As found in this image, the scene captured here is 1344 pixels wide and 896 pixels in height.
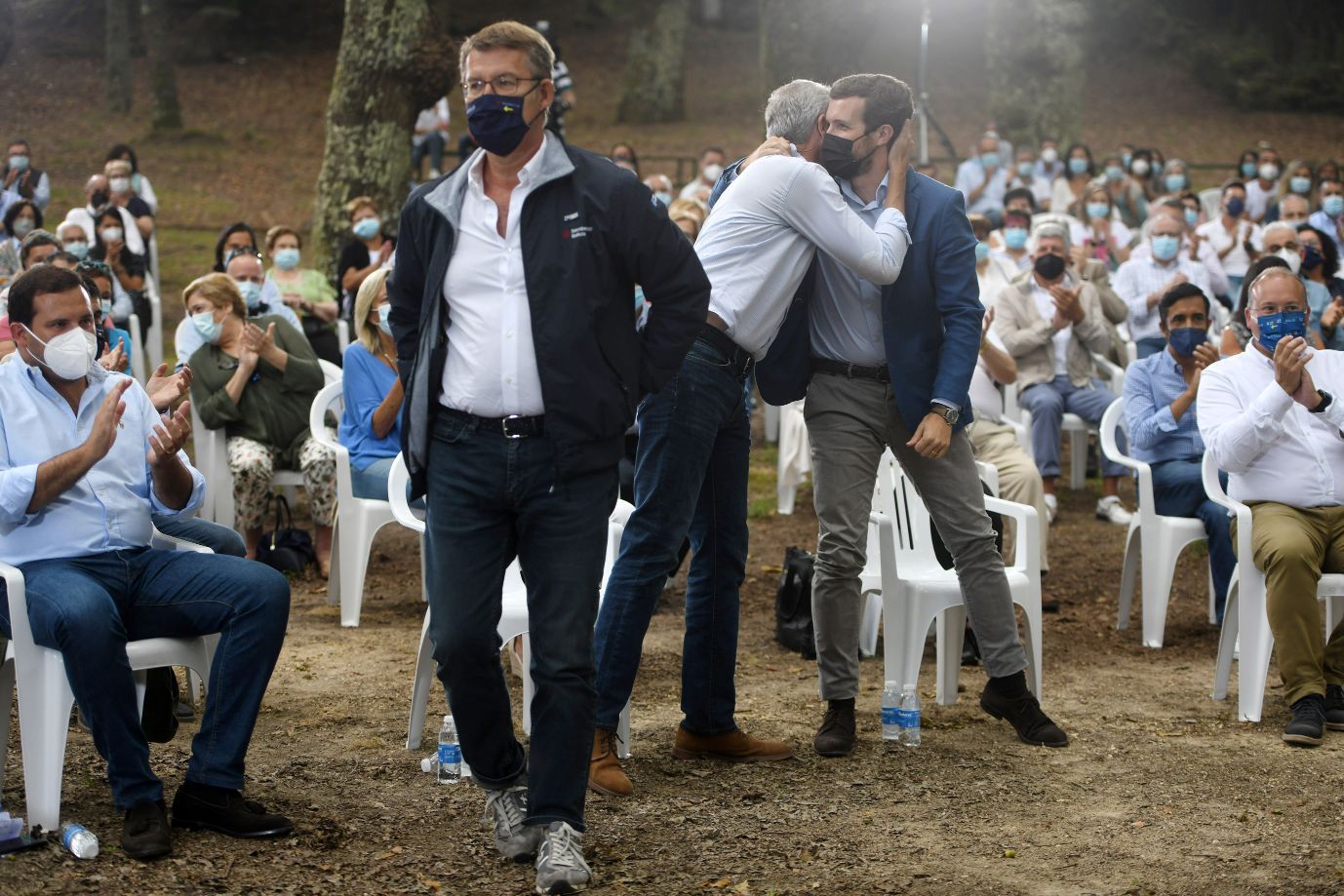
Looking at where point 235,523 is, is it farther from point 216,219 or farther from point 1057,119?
point 1057,119

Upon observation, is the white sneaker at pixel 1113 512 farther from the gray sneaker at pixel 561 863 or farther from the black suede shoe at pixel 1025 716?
the gray sneaker at pixel 561 863

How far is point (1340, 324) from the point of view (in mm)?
9242

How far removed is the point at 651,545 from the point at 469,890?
3.45 ft

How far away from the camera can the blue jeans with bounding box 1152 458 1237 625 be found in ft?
22.1

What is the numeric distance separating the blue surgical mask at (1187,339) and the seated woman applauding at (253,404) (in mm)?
3825

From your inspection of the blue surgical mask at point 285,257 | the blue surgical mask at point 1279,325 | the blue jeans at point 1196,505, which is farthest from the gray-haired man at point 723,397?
the blue surgical mask at point 285,257

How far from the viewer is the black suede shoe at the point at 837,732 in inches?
196

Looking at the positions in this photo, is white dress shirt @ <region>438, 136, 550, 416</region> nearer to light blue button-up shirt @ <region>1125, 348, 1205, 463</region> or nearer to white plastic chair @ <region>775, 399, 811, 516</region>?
light blue button-up shirt @ <region>1125, 348, 1205, 463</region>

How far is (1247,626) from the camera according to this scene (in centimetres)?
561

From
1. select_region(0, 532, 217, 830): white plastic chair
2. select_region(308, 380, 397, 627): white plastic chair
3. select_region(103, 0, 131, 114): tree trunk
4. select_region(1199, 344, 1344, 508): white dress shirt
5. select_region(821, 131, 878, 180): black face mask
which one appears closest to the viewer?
select_region(0, 532, 217, 830): white plastic chair

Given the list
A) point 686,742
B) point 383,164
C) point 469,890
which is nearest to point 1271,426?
point 686,742

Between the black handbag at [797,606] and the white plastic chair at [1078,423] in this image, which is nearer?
the black handbag at [797,606]

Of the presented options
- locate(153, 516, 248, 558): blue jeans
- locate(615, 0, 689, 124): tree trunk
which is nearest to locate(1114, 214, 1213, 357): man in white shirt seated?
locate(153, 516, 248, 558): blue jeans

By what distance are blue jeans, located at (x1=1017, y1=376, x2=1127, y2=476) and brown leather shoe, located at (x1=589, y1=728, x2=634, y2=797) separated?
215 inches
